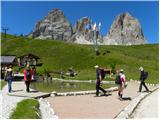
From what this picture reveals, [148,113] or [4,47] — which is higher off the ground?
[4,47]

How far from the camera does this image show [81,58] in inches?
3588

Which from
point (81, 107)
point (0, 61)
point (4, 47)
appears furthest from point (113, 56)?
point (81, 107)

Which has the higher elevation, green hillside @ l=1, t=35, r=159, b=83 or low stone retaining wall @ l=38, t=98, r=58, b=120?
green hillside @ l=1, t=35, r=159, b=83

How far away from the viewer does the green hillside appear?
251 ft

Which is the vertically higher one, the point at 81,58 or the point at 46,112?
the point at 81,58

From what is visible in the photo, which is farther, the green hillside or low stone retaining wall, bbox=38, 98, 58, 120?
the green hillside

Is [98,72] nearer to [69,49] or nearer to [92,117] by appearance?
[92,117]

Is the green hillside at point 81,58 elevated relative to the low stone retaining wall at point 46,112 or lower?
elevated

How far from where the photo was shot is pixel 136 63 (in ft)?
275

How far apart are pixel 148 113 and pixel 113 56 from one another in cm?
6856

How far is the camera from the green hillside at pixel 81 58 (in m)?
76.7

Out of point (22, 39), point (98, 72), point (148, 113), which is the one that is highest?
point (22, 39)

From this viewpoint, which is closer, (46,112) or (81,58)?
(46,112)

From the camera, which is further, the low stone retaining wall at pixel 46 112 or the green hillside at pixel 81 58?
the green hillside at pixel 81 58
